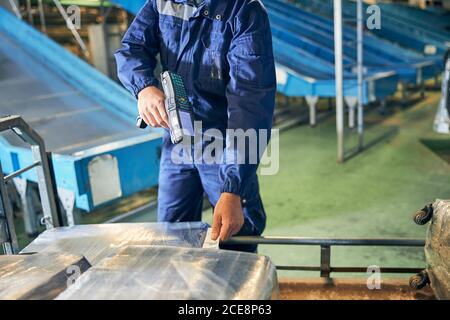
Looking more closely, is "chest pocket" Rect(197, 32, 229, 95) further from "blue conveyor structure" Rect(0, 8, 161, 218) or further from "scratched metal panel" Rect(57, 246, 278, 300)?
"blue conveyor structure" Rect(0, 8, 161, 218)

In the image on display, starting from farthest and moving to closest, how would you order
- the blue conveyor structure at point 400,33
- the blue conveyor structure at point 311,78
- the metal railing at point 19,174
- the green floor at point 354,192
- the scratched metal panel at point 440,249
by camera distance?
the blue conveyor structure at point 400,33 < the blue conveyor structure at point 311,78 < the green floor at point 354,192 < the metal railing at point 19,174 < the scratched metal panel at point 440,249

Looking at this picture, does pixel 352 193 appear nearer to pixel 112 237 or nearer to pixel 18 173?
pixel 112 237

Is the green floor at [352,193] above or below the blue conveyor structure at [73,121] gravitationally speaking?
below

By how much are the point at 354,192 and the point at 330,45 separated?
400cm

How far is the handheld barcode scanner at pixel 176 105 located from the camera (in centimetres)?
135

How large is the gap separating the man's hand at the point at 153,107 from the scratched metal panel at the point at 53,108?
1.45m

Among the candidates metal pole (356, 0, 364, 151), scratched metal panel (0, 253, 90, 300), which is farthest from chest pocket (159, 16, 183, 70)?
metal pole (356, 0, 364, 151)

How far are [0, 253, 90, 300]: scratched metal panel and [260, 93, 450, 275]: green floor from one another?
1.50 meters

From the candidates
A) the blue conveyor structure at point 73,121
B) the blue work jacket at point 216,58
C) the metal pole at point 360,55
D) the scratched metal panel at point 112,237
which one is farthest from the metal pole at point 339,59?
the scratched metal panel at point 112,237

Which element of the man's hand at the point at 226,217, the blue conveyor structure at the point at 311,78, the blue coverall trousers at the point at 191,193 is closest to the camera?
the man's hand at the point at 226,217

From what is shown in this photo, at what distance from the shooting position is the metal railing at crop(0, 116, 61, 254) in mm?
1541

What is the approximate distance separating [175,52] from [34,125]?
2.00 metres

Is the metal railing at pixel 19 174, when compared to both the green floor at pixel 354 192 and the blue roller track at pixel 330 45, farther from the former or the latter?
the blue roller track at pixel 330 45
